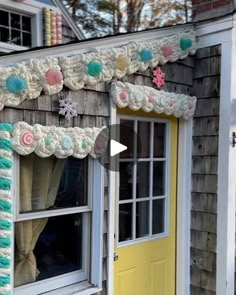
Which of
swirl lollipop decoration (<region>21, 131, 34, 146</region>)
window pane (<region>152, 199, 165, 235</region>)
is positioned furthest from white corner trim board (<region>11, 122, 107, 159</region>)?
window pane (<region>152, 199, 165, 235</region>)

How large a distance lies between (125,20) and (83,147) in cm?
741

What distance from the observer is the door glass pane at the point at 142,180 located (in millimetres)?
3236

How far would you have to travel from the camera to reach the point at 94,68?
261cm

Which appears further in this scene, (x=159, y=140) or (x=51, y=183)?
(x=159, y=140)

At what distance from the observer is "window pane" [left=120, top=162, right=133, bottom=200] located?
123 inches

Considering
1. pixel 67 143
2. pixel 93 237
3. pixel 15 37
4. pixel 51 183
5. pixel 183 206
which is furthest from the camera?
pixel 15 37

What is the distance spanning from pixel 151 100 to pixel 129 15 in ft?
22.5

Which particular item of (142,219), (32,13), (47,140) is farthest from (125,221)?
(32,13)

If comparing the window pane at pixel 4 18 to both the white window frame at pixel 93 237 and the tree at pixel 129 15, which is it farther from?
the tree at pixel 129 15

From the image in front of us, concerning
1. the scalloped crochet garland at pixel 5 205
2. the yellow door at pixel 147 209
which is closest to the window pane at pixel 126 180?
the yellow door at pixel 147 209

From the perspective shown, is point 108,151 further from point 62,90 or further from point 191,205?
point 191,205

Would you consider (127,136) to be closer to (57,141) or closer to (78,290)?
(57,141)

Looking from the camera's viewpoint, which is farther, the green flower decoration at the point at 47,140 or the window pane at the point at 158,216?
the window pane at the point at 158,216

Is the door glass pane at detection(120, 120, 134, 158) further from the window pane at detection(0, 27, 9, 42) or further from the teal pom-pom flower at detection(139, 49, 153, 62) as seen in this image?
the window pane at detection(0, 27, 9, 42)
